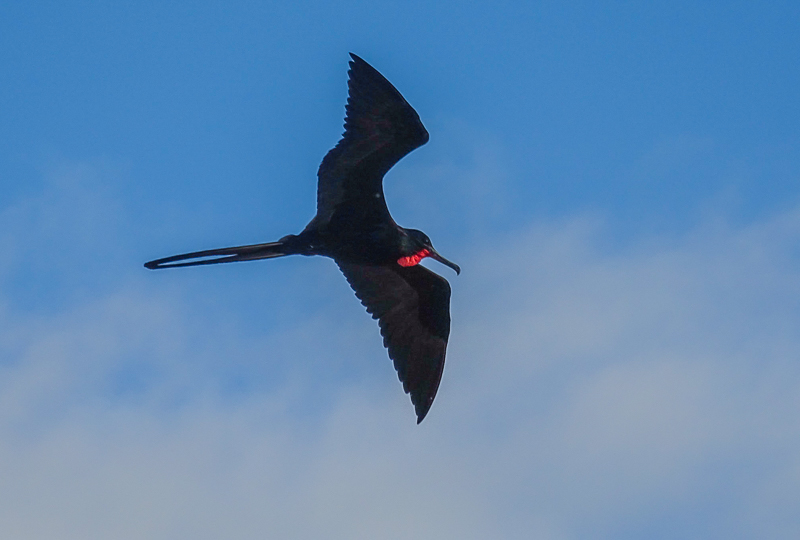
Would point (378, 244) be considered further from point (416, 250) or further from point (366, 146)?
point (366, 146)

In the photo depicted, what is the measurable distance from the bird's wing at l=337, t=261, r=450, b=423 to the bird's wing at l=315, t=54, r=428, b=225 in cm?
90

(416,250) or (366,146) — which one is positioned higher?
(366,146)

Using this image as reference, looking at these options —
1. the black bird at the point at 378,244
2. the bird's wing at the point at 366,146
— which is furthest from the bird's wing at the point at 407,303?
the bird's wing at the point at 366,146

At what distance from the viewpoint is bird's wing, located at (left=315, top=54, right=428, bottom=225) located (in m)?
8.05

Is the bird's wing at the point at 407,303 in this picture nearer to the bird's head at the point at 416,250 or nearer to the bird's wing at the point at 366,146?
the bird's head at the point at 416,250

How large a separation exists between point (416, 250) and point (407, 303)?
82 centimetres

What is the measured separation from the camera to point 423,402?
8906 mm

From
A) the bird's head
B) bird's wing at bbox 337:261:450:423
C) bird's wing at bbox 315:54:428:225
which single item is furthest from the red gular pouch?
bird's wing at bbox 337:261:450:423

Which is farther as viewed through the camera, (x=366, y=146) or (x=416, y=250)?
(x=416, y=250)

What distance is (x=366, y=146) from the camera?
8.32m

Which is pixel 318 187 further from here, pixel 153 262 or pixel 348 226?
pixel 153 262

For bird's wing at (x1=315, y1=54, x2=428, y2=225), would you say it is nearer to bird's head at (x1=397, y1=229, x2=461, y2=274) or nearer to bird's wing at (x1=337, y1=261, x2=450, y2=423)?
bird's head at (x1=397, y1=229, x2=461, y2=274)

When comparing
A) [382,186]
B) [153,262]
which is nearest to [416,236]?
[382,186]

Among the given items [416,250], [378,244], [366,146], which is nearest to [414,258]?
[416,250]
